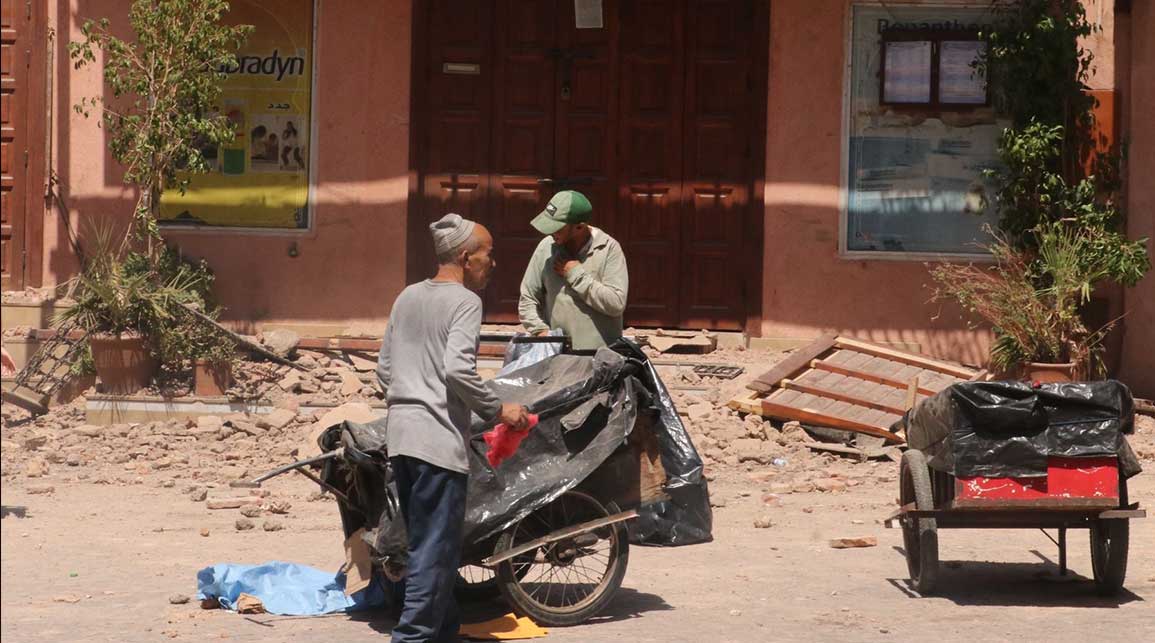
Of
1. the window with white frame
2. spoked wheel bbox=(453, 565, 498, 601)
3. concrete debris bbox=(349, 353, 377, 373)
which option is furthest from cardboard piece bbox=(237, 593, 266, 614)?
the window with white frame

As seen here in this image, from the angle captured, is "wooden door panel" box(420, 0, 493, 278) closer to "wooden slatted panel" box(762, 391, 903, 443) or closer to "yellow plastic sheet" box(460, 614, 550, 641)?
"wooden slatted panel" box(762, 391, 903, 443)

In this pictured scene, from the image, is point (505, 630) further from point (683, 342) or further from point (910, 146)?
point (910, 146)

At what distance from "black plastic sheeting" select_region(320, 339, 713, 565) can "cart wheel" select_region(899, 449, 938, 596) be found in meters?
1.25

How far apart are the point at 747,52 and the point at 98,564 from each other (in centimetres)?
815

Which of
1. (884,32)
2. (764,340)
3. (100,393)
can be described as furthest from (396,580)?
(884,32)

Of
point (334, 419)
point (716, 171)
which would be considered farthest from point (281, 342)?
point (716, 171)

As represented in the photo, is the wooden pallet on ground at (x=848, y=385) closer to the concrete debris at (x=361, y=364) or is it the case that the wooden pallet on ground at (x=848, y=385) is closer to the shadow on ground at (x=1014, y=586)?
the shadow on ground at (x=1014, y=586)

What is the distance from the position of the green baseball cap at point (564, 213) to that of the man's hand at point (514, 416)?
185 centimetres

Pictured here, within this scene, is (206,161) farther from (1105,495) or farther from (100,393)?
(1105,495)

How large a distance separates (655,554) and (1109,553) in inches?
96.7

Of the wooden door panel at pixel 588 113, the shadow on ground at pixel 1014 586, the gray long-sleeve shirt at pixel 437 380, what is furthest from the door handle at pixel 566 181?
the gray long-sleeve shirt at pixel 437 380

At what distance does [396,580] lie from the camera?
6398 millimetres

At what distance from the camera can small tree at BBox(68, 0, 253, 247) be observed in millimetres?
12586

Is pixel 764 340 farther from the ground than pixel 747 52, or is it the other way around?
pixel 747 52
